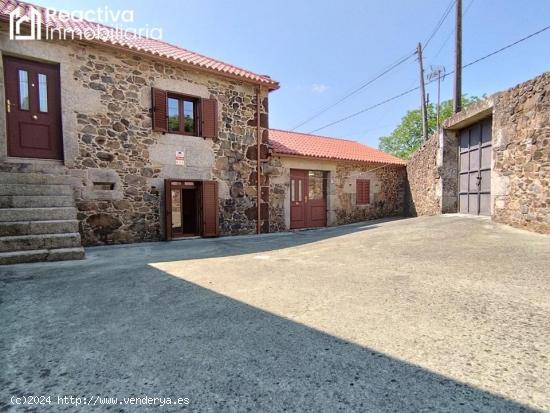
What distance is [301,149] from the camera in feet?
37.1

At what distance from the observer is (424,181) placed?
10.6 meters

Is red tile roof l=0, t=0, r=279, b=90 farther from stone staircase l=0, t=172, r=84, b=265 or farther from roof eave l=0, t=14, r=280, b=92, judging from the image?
stone staircase l=0, t=172, r=84, b=265

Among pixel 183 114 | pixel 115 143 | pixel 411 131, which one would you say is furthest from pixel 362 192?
pixel 411 131

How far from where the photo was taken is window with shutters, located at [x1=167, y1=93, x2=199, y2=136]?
8.04 m

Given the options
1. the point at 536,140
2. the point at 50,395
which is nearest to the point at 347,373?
the point at 50,395

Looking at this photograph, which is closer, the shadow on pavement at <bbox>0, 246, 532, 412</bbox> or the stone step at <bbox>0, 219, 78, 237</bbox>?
the shadow on pavement at <bbox>0, 246, 532, 412</bbox>

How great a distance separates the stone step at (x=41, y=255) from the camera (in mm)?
4516

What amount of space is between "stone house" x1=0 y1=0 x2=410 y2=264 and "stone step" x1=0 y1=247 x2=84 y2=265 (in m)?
0.02

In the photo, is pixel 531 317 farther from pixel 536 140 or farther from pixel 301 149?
pixel 301 149

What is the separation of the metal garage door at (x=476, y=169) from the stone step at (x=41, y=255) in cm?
892

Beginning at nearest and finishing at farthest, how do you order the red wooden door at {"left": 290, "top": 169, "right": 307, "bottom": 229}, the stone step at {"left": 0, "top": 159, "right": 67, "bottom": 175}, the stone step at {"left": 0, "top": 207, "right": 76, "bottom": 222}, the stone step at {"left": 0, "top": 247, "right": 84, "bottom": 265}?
1. the stone step at {"left": 0, "top": 247, "right": 84, "bottom": 265}
2. the stone step at {"left": 0, "top": 207, "right": 76, "bottom": 222}
3. the stone step at {"left": 0, "top": 159, "right": 67, "bottom": 175}
4. the red wooden door at {"left": 290, "top": 169, "right": 307, "bottom": 229}

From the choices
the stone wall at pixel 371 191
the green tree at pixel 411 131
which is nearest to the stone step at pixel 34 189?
the stone wall at pixel 371 191

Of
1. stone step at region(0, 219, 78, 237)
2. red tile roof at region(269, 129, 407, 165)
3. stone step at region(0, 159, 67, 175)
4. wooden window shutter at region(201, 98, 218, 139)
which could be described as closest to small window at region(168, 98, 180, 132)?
wooden window shutter at region(201, 98, 218, 139)

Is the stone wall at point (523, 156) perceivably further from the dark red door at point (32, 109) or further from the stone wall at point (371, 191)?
the dark red door at point (32, 109)
